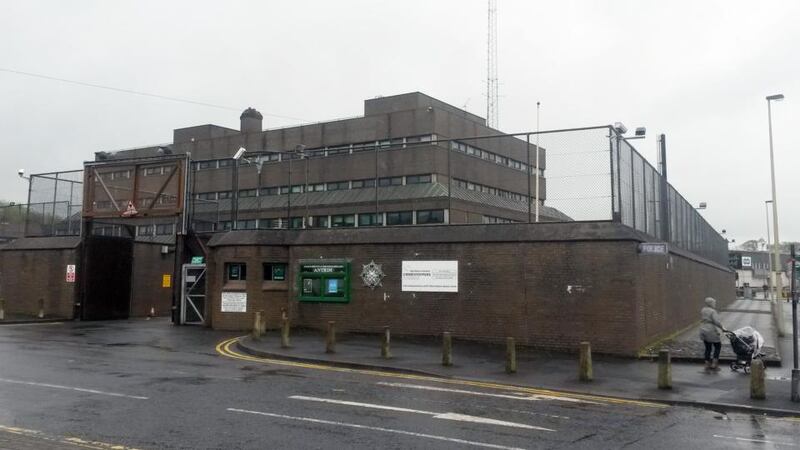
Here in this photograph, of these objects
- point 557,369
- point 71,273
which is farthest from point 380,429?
point 71,273

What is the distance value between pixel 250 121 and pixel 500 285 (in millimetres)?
57638

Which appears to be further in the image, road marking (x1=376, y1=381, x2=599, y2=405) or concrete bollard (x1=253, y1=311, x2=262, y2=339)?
concrete bollard (x1=253, y1=311, x2=262, y2=339)

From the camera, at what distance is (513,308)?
17.4 meters

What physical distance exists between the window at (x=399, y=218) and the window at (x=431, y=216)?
56 centimetres

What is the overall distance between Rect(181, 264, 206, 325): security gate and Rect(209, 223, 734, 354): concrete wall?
8.39ft

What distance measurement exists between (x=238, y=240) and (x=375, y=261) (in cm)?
544

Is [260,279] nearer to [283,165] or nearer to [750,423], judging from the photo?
[750,423]

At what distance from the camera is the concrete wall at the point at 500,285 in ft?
53.0

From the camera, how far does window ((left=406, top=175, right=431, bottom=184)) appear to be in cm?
4987

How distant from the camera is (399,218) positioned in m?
37.6

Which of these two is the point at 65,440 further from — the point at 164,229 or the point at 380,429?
the point at 164,229

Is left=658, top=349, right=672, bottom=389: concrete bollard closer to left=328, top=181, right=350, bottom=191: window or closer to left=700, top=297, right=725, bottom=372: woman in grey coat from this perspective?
left=700, top=297, right=725, bottom=372: woman in grey coat

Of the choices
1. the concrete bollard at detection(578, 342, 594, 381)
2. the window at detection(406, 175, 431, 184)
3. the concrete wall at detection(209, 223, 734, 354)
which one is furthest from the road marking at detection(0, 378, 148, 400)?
the window at detection(406, 175, 431, 184)

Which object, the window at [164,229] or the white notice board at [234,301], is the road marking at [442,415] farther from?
the window at [164,229]
